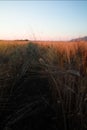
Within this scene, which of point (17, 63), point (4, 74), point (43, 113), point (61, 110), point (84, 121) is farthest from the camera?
point (17, 63)

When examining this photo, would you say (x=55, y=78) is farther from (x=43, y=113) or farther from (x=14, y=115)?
(x=14, y=115)

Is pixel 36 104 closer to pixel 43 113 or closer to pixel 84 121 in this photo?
pixel 43 113

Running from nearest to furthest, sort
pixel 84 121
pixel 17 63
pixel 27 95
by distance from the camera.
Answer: pixel 84 121 < pixel 27 95 < pixel 17 63

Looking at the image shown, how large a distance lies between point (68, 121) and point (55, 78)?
1.40ft

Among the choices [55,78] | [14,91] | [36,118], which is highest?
[55,78]

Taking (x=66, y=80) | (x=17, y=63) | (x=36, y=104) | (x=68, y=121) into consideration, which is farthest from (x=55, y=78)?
(x=17, y=63)

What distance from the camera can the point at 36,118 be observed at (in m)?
2.02

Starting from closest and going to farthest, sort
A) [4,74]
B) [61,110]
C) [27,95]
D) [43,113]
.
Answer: [61,110]
[43,113]
[27,95]
[4,74]

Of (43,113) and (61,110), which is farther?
(43,113)

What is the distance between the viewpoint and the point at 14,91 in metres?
2.40

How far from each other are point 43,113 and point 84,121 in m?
0.42

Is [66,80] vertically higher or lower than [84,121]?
higher

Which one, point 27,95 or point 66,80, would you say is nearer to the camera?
point 66,80

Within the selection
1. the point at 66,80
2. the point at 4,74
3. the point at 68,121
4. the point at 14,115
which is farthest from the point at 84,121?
the point at 4,74
